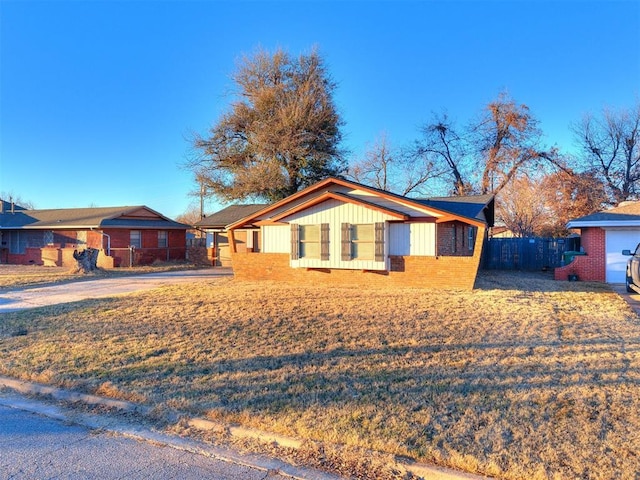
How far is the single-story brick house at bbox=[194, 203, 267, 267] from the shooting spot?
24.3 m

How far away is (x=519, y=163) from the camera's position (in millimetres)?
32656

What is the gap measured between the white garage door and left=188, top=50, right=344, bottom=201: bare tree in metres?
14.6

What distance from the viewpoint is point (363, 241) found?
1413cm

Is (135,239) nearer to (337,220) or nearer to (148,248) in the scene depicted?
(148,248)

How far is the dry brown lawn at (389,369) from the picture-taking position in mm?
3826

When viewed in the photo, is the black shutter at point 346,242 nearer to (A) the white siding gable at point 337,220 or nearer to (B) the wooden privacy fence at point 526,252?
(A) the white siding gable at point 337,220

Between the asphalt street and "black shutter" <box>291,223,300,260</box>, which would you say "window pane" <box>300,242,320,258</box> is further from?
the asphalt street

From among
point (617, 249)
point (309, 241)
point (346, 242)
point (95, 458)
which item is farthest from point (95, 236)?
point (617, 249)

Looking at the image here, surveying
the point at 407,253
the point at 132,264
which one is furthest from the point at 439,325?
the point at 132,264

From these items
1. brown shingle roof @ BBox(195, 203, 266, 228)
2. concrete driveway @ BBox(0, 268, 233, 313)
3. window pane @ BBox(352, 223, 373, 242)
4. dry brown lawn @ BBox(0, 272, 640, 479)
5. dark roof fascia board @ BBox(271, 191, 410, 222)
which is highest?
brown shingle roof @ BBox(195, 203, 266, 228)

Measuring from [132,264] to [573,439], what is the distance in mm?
24032

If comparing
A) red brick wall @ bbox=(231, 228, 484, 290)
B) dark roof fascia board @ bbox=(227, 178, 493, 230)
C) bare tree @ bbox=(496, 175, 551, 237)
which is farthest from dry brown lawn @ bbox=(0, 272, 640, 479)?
bare tree @ bbox=(496, 175, 551, 237)

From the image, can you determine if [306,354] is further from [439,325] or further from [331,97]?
[331,97]

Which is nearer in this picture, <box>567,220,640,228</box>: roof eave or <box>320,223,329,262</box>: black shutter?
<box>320,223,329,262</box>: black shutter
